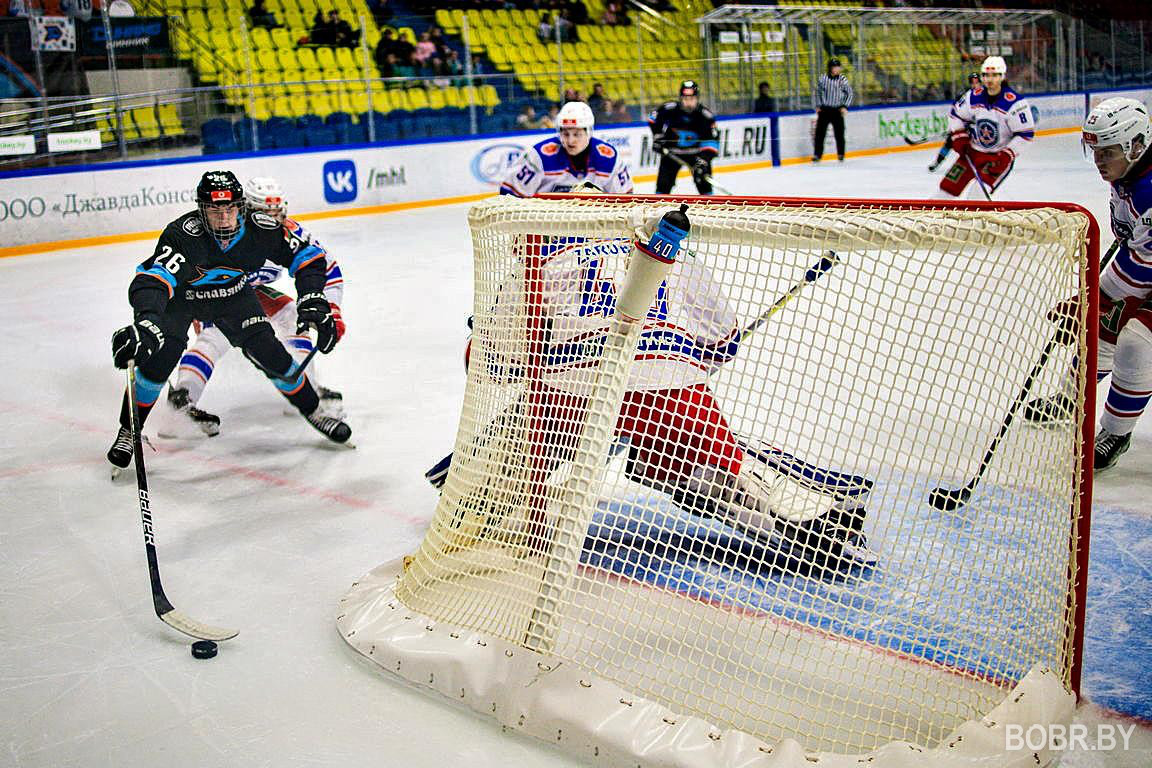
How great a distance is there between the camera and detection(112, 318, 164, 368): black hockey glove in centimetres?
327

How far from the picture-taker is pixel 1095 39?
18172 mm

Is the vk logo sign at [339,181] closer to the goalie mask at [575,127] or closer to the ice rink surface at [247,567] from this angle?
the ice rink surface at [247,567]

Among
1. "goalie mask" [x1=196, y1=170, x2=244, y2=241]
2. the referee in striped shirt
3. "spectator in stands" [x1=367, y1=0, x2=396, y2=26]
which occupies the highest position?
"spectator in stands" [x1=367, y1=0, x2=396, y2=26]

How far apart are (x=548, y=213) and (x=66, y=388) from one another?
3475 millimetres

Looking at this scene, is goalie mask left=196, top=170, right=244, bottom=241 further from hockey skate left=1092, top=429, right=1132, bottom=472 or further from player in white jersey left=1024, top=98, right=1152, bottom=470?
hockey skate left=1092, top=429, right=1132, bottom=472

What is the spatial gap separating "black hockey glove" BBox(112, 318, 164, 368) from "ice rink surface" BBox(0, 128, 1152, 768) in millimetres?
491

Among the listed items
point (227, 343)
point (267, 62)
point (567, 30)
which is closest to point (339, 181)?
point (267, 62)

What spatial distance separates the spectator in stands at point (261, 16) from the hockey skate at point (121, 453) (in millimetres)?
8686

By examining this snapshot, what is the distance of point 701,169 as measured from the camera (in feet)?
31.3

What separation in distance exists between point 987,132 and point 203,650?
653 centimetres

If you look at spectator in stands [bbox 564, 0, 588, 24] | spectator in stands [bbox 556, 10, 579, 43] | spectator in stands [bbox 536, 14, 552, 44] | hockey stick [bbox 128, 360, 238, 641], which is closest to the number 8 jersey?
hockey stick [bbox 128, 360, 238, 641]

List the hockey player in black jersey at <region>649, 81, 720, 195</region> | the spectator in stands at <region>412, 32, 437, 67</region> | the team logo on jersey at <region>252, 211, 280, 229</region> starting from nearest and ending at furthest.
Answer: the team logo on jersey at <region>252, 211, 280, 229</region> < the hockey player in black jersey at <region>649, 81, 720, 195</region> < the spectator in stands at <region>412, 32, 437, 67</region>

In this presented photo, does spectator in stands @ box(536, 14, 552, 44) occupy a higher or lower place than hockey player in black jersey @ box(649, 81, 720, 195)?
higher

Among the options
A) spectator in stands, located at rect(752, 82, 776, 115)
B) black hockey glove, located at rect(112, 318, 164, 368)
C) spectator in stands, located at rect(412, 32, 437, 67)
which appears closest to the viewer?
black hockey glove, located at rect(112, 318, 164, 368)
